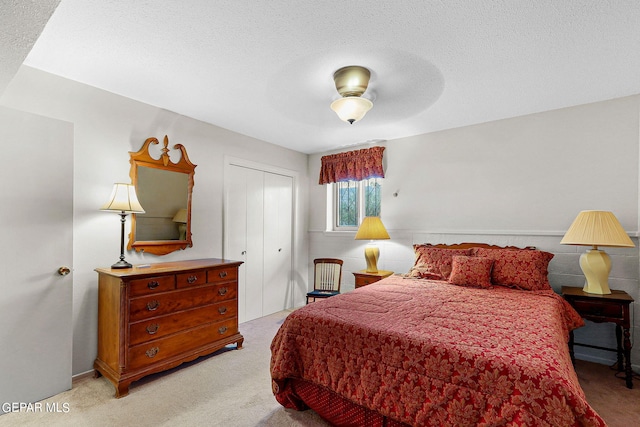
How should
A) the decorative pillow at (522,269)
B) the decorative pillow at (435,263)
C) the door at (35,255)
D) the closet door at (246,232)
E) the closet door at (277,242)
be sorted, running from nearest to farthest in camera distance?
the door at (35,255) < the decorative pillow at (522,269) < the decorative pillow at (435,263) < the closet door at (246,232) < the closet door at (277,242)

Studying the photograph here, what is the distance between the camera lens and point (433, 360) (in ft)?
4.90

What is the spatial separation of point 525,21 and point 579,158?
1.91 metres

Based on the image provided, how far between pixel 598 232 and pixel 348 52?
2.48 meters

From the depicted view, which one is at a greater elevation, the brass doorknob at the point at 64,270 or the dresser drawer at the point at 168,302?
the brass doorknob at the point at 64,270

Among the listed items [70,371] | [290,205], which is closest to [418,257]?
[290,205]

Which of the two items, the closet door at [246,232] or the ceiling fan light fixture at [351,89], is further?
the closet door at [246,232]

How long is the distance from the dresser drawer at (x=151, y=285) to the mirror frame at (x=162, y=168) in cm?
59

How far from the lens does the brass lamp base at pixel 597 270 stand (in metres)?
2.60

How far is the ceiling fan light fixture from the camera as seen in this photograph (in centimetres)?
231

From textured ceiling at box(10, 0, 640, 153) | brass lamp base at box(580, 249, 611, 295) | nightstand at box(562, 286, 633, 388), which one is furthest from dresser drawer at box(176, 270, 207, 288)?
brass lamp base at box(580, 249, 611, 295)

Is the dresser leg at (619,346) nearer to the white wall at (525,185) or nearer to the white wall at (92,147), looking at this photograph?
the white wall at (525,185)

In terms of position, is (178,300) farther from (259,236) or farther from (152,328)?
(259,236)

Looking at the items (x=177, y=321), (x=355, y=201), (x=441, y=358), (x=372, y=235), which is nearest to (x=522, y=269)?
(x=372, y=235)

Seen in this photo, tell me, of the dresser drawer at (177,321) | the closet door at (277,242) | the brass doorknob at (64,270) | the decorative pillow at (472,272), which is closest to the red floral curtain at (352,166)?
the closet door at (277,242)
